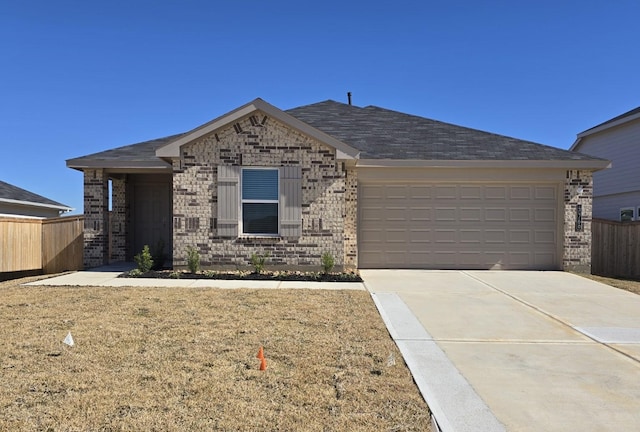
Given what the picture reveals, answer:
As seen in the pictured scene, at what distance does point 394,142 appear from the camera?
488 inches

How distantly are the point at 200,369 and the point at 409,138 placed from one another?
406 inches

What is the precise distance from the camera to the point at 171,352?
14.8ft

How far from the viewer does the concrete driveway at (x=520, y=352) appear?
3295 mm

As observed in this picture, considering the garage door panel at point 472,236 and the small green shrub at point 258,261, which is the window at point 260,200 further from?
the garage door panel at point 472,236

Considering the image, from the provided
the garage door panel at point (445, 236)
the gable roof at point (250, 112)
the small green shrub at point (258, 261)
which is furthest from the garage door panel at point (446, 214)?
the small green shrub at point (258, 261)

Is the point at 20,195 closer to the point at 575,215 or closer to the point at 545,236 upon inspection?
the point at 545,236

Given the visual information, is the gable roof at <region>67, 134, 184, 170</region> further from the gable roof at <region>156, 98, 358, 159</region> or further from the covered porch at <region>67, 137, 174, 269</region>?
the gable roof at <region>156, 98, 358, 159</region>

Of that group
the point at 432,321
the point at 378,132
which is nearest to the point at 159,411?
the point at 432,321

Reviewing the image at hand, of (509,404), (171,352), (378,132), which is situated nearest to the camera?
(509,404)

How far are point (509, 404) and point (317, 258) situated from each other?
7.17 meters

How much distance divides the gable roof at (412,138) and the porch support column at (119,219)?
6.18m

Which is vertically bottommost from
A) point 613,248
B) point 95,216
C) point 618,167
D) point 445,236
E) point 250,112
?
point 613,248

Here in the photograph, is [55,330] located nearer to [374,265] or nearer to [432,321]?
[432,321]

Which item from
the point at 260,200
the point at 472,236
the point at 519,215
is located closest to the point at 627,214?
the point at 519,215
